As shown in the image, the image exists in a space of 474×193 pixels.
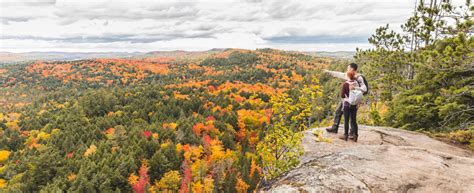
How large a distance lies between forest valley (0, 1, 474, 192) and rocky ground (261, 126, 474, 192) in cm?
71

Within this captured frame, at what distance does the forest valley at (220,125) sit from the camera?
10.3 metres

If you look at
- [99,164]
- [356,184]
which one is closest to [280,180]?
[356,184]

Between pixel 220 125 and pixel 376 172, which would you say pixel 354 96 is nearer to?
pixel 376 172

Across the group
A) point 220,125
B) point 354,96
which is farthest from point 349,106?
point 220,125

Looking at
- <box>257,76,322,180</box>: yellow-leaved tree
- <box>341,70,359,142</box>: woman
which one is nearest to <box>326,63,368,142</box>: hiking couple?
<box>341,70,359,142</box>: woman

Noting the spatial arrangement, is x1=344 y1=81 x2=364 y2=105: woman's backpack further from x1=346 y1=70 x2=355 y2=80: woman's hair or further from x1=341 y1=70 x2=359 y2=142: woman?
x1=346 y1=70 x2=355 y2=80: woman's hair

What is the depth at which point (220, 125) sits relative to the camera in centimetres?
8475

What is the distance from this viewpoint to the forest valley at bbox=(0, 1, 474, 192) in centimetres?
1027

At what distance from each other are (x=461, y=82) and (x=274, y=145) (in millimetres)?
10940

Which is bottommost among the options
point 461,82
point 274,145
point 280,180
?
point 280,180

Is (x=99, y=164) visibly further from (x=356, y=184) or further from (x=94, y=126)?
(x=356, y=184)

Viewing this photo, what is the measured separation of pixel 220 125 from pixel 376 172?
258 feet

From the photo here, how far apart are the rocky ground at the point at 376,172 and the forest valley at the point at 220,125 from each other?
71cm

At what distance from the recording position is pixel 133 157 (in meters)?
64.1
